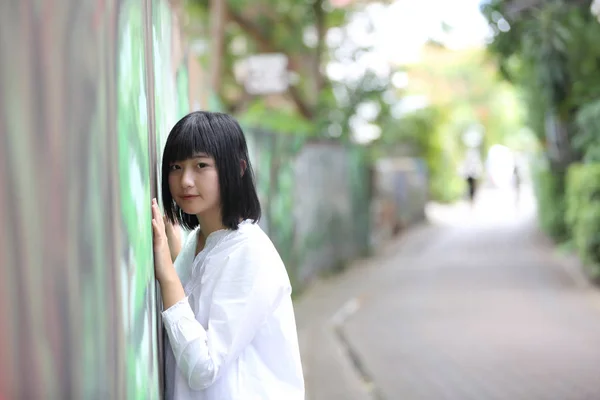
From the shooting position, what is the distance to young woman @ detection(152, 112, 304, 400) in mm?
2598

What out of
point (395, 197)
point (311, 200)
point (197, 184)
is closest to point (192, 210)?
point (197, 184)

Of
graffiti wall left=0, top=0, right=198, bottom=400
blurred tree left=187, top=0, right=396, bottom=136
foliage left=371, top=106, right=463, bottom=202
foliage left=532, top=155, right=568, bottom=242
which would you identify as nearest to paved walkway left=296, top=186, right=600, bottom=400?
foliage left=532, top=155, right=568, bottom=242

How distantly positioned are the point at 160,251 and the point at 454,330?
307 inches

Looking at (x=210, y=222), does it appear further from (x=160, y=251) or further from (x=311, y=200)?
(x=311, y=200)

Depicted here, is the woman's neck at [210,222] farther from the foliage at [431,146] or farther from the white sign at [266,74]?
the foliage at [431,146]

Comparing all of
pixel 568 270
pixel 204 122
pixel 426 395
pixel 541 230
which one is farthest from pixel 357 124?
pixel 204 122

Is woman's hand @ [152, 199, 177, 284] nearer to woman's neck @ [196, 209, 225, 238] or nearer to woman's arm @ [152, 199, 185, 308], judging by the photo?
woman's arm @ [152, 199, 185, 308]

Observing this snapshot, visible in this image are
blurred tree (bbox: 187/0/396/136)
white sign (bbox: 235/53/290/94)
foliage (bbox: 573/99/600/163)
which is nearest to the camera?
foliage (bbox: 573/99/600/163)

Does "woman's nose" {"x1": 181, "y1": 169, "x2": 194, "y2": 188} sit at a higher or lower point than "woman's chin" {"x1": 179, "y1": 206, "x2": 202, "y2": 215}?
higher

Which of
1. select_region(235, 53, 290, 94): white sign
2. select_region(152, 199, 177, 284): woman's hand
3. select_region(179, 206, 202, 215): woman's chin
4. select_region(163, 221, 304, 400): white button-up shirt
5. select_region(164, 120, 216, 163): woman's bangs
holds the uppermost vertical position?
select_region(235, 53, 290, 94): white sign

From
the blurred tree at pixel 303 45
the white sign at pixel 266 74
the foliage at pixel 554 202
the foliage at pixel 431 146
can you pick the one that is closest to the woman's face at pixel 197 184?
the white sign at pixel 266 74

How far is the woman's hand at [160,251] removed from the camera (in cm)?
279

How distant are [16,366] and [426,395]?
18.8 ft

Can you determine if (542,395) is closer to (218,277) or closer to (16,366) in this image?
(218,277)
